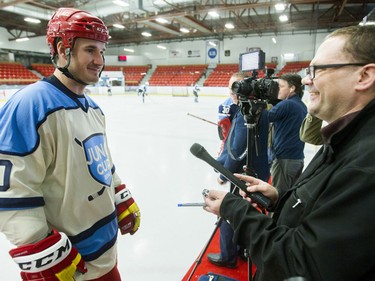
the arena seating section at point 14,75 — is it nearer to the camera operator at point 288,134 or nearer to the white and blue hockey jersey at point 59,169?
the camera operator at point 288,134

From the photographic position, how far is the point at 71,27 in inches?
40.9

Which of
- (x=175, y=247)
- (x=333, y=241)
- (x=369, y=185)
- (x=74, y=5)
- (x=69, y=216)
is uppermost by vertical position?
(x=74, y=5)

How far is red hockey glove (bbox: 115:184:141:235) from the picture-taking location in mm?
1411

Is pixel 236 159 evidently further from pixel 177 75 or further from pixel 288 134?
pixel 177 75

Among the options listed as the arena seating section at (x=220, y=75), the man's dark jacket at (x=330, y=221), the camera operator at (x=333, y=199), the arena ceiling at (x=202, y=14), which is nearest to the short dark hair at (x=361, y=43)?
the camera operator at (x=333, y=199)

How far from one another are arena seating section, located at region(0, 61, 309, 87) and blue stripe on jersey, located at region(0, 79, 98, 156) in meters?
16.7

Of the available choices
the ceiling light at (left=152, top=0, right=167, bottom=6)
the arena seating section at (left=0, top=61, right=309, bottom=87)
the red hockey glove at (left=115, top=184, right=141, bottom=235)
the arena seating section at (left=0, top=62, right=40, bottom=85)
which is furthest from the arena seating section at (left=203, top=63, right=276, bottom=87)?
the red hockey glove at (left=115, top=184, right=141, bottom=235)

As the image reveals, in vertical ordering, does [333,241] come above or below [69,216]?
above

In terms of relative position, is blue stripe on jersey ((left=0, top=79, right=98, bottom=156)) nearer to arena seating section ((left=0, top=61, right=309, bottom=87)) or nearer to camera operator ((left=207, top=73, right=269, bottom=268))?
camera operator ((left=207, top=73, right=269, bottom=268))

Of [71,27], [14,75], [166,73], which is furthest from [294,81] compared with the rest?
[166,73]

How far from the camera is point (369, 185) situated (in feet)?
1.90

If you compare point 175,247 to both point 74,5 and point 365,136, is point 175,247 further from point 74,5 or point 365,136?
point 74,5

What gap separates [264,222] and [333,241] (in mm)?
205

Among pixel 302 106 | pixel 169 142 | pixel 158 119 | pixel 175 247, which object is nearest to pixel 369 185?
pixel 175 247
